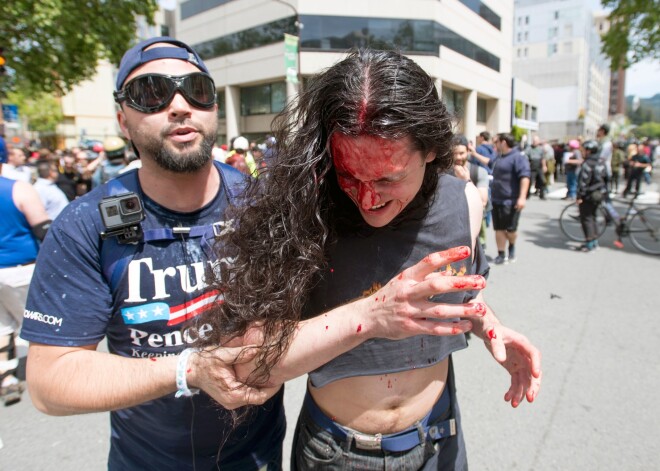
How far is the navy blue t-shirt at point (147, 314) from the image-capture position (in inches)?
51.4

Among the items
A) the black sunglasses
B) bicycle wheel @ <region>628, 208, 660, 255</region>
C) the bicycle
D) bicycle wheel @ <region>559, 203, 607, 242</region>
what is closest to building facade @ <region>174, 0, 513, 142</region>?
bicycle wheel @ <region>559, 203, 607, 242</region>

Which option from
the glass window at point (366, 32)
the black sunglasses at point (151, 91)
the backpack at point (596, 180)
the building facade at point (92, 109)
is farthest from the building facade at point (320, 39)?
the black sunglasses at point (151, 91)

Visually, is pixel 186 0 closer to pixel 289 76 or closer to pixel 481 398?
pixel 289 76

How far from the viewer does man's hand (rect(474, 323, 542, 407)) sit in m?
1.35

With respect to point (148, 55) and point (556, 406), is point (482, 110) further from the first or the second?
point (148, 55)

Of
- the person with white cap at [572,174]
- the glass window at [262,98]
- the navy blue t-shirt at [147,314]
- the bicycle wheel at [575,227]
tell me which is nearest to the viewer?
the navy blue t-shirt at [147,314]

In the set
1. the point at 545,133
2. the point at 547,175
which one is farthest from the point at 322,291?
the point at 545,133

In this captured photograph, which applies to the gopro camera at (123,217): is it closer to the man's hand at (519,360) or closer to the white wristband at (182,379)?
the white wristband at (182,379)

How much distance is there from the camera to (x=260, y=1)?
29781 mm

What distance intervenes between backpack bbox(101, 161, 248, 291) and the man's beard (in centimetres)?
13

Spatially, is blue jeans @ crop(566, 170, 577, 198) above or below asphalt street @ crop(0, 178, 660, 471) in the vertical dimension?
above

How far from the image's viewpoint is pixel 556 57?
69750 millimetres

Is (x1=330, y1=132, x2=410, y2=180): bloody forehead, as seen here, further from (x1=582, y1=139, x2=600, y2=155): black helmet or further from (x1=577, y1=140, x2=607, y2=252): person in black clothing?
(x1=582, y1=139, x2=600, y2=155): black helmet

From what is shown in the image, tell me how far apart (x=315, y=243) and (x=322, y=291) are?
0.21 metres
